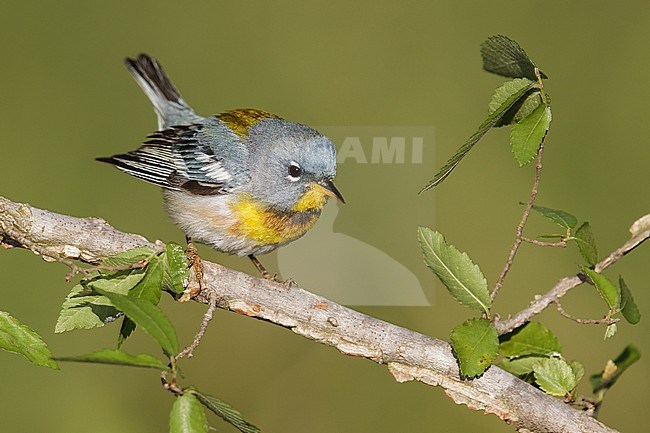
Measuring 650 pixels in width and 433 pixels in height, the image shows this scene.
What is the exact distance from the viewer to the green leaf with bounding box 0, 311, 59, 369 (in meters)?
1.20

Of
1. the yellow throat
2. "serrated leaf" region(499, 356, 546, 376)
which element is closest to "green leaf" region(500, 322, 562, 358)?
"serrated leaf" region(499, 356, 546, 376)

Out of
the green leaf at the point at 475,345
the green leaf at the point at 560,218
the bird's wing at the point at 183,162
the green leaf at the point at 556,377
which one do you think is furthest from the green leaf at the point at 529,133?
the bird's wing at the point at 183,162

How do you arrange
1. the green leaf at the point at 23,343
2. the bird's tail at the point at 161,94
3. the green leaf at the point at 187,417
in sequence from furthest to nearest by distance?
the bird's tail at the point at 161,94 → the green leaf at the point at 23,343 → the green leaf at the point at 187,417

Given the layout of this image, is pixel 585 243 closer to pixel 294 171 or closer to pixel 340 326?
pixel 340 326

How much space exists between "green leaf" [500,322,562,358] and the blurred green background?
5.17 feet

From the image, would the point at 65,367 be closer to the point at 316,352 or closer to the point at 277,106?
the point at 316,352

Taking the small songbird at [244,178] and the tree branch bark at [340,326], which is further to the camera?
the small songbird at [244,178]

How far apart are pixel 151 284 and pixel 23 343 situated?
220 millimetres

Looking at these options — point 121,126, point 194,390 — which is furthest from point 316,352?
point 194,390

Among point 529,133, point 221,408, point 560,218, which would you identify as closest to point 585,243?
point 560,218

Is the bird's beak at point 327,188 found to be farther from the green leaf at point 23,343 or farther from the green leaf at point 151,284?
the green leaf at point 23,343

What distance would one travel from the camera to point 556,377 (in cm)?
147

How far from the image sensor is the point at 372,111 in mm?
3727

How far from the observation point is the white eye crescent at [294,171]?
6.75 ft
